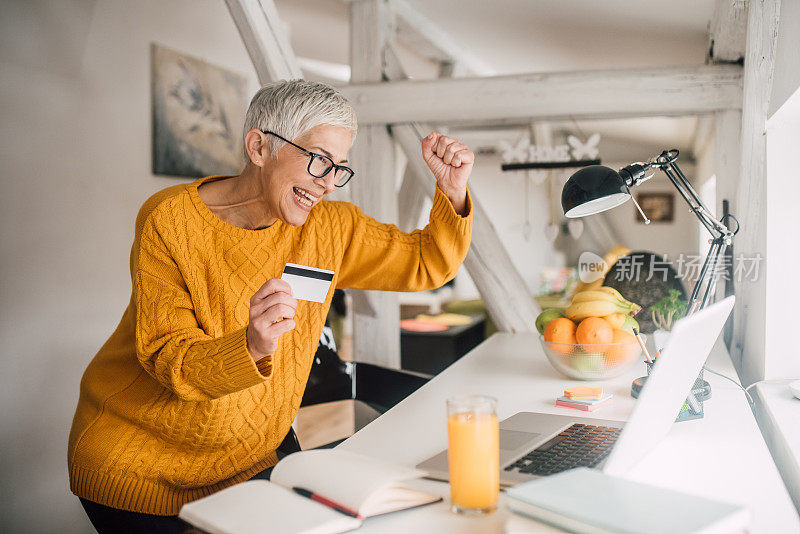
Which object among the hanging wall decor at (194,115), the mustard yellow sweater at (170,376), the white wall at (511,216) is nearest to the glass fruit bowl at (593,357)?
the mustard yellow sweater at (170,376)

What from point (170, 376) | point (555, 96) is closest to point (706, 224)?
point (555, 96)

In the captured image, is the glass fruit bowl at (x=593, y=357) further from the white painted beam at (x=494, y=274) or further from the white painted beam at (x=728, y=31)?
the white painted beam at (x=728, y=31)

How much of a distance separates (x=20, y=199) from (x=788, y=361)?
247 centimetres

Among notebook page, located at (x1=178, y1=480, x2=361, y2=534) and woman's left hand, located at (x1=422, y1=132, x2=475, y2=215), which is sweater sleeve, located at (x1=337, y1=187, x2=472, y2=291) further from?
notebook page, located at (x1=178, y1=480, x2=361, y2=534)

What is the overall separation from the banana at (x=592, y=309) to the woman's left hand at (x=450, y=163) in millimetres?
414

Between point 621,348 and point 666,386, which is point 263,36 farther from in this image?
point 666,386

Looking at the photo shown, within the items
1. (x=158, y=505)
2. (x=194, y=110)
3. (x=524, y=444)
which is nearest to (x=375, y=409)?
(x=158, y=505)

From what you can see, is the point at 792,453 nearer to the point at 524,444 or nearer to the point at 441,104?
the point at 524,444

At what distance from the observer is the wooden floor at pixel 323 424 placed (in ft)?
12.1

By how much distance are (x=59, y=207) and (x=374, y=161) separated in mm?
1214

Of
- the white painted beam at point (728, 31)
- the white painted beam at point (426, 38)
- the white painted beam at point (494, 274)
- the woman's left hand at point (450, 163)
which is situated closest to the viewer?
the woman's left hand at point (450, 163)

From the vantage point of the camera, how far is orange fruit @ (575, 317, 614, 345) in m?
1.58

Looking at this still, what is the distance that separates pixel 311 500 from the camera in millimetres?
873

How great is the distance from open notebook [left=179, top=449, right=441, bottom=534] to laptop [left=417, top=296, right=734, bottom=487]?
0.16 m
